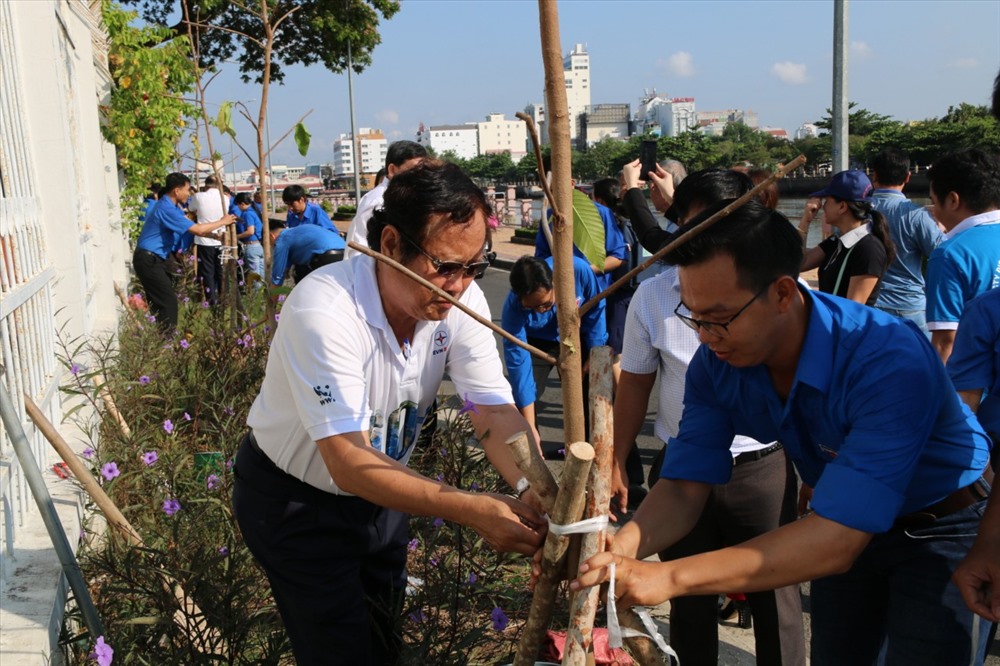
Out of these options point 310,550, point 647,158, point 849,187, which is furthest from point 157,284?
point 310,550

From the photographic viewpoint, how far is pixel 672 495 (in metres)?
2.07

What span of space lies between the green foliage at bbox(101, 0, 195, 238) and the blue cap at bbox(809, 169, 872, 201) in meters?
7.87

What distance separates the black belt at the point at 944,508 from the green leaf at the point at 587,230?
964mm

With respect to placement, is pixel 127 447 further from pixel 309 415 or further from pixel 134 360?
pixel 309 415

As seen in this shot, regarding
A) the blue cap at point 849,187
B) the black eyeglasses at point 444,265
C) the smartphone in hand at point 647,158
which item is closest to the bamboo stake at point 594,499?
the black eyeglasses at point 444,265

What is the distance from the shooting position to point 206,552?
2.94 metres

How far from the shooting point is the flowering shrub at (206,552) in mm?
2482

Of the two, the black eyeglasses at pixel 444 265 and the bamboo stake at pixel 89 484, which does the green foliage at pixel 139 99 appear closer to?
the bamboo stake at pixel 89 484

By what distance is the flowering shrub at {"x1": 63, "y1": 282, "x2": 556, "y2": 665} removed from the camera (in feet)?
8.14

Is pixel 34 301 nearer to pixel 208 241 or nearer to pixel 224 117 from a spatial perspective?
pixel 224 117

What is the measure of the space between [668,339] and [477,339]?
747 millimetres

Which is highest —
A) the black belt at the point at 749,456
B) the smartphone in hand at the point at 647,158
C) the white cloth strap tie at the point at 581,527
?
the smartphone in hand at the point at 647,158

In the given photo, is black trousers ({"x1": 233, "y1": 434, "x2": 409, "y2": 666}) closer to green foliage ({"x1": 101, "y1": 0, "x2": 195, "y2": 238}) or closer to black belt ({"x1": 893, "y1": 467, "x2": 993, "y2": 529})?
black belt ({"x1": 893, "y1": 467, "x2": 993, "y2": 529})

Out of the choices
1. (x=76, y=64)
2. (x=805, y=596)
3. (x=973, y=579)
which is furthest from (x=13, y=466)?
(x=76, y=64)
